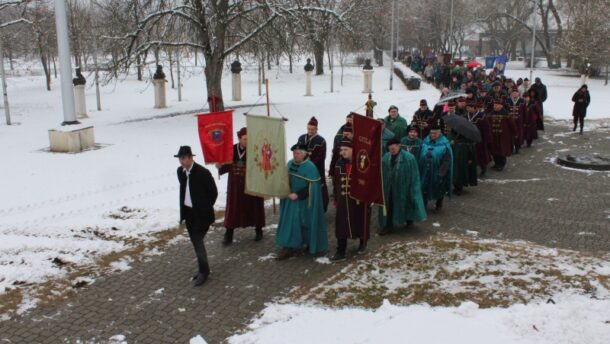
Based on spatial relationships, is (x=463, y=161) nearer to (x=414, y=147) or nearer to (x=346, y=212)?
(x=414, y=147)

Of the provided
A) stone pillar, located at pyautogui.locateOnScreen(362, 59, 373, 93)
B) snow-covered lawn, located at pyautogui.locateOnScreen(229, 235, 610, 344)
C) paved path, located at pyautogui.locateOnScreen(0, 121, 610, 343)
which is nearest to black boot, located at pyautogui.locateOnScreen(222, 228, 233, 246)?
paved path, located at pyautogui.locateOnScreen(0, 121, 610, 343)

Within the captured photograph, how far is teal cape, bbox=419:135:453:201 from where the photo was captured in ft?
33.4

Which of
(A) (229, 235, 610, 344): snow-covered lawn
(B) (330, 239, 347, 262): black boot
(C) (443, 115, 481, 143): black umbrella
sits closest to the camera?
(A) (229, 235, 610, 344): snow-covered lawn

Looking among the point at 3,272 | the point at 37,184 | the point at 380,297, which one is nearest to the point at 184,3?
the point at 37,184

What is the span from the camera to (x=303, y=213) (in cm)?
794

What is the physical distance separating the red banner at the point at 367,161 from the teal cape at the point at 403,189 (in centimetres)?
138

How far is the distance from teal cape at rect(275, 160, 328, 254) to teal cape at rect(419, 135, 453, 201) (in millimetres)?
2952

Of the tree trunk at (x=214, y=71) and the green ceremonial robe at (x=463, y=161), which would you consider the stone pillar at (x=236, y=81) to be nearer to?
the tree trunk at (x=214, y=71)

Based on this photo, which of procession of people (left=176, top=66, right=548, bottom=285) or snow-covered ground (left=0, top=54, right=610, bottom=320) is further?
snow-covered ground (left=0, top=54, right=610, bottom=320)

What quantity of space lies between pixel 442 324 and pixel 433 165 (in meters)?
5.04

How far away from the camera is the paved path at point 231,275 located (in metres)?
6.11

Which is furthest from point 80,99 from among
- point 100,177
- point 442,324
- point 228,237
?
point 442,324

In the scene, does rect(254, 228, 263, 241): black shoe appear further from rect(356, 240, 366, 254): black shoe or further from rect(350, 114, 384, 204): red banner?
rect(350, 114, 384, 204): red banner

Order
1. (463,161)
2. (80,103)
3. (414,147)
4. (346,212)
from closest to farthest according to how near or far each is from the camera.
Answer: (346,212)
(414,147)
(463,161)
(80,103)
